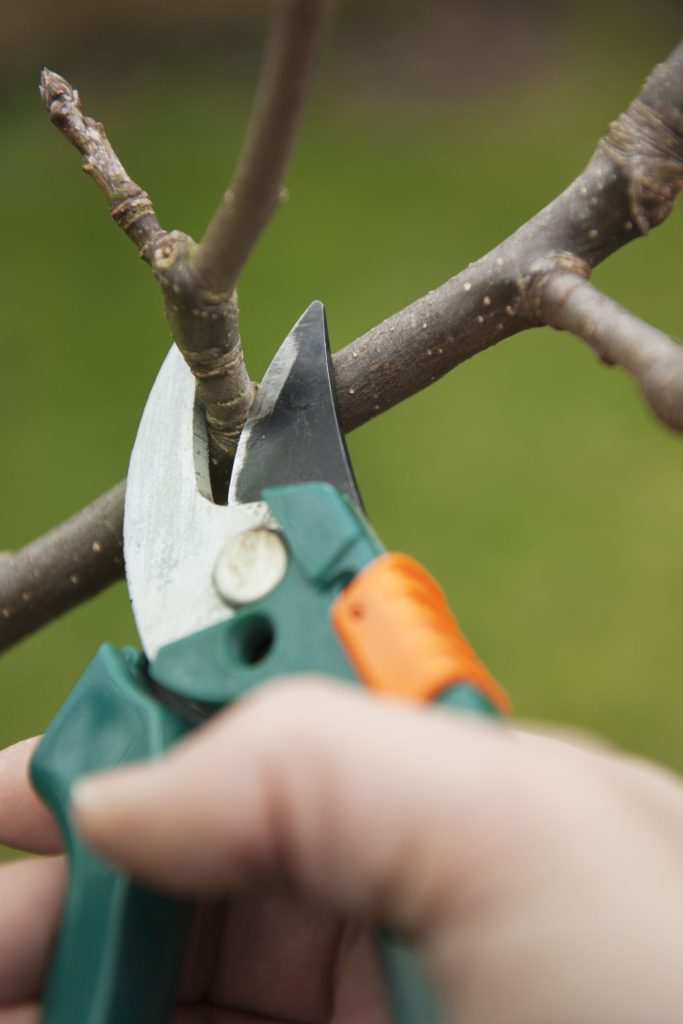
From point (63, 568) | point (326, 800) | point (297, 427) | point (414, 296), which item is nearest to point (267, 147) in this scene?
point (297, 427)

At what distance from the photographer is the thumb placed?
0.39 m

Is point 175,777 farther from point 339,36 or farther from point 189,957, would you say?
point 339,36

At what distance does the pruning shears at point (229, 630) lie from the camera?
47 centimetres

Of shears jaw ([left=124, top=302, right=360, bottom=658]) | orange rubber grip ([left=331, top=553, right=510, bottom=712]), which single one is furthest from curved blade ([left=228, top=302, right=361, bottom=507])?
orange rubber grip ([left=331, top=553, right=510, bottom=712])

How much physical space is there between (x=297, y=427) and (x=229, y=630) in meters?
0.15

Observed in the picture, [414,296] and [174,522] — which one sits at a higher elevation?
[414,296]

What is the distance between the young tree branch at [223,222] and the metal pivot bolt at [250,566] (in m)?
0.12

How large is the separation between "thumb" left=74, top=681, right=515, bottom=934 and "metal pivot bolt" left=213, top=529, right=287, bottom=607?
0.13 meters

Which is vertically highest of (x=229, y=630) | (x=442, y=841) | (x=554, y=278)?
(x=554, y=278)

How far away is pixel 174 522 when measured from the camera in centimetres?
60

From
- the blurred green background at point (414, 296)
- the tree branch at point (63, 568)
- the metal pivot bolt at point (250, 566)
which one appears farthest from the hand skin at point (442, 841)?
the blurred green background at point (414, 296)

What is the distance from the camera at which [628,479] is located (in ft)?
6.49

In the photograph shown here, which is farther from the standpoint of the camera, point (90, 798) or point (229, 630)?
point (229, 630)

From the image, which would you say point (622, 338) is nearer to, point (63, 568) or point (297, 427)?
point (297, 427)
